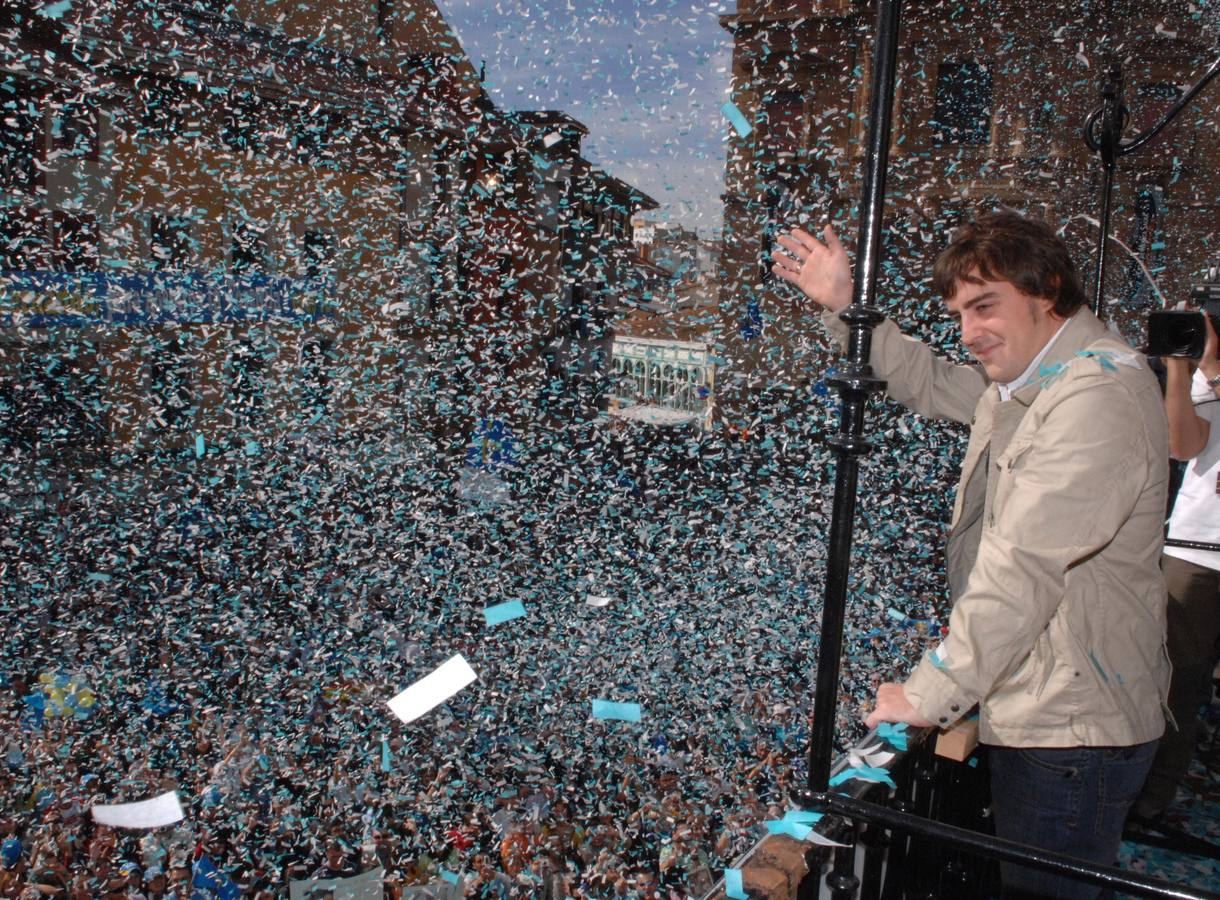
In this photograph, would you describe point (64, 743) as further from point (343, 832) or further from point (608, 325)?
point (608, 325)

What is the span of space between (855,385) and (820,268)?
51 centimetres

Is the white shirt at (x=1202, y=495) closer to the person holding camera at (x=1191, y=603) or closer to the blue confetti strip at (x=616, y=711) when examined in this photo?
the person holding camera at (x=1191, y=603)

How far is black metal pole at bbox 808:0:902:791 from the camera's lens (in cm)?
113

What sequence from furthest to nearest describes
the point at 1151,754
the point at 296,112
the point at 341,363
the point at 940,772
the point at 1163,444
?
the point at 341,363
the point at 296,112
the point at 940,772
the point at 1151,754
the point at 1163,444

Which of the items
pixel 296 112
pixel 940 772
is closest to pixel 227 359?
pixel 296 112

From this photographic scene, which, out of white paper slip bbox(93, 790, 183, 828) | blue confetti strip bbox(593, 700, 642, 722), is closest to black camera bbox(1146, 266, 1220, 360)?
blue confetti strip bbox(593, 700, 642, 722)

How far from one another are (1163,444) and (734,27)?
57.9 ft

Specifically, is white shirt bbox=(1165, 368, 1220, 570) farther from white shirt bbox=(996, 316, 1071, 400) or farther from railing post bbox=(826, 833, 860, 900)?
railing post bbox=(826, 833, 860, 900)

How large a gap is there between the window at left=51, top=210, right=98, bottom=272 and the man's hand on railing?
44.6ft

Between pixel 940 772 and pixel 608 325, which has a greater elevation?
pixel 608 325

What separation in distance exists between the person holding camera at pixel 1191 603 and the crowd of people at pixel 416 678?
134cm

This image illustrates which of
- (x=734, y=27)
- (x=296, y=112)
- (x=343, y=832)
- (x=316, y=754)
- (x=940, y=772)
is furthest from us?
(x=734, y=27)

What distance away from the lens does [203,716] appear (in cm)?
387

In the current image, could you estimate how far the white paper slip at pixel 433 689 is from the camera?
3719mm
